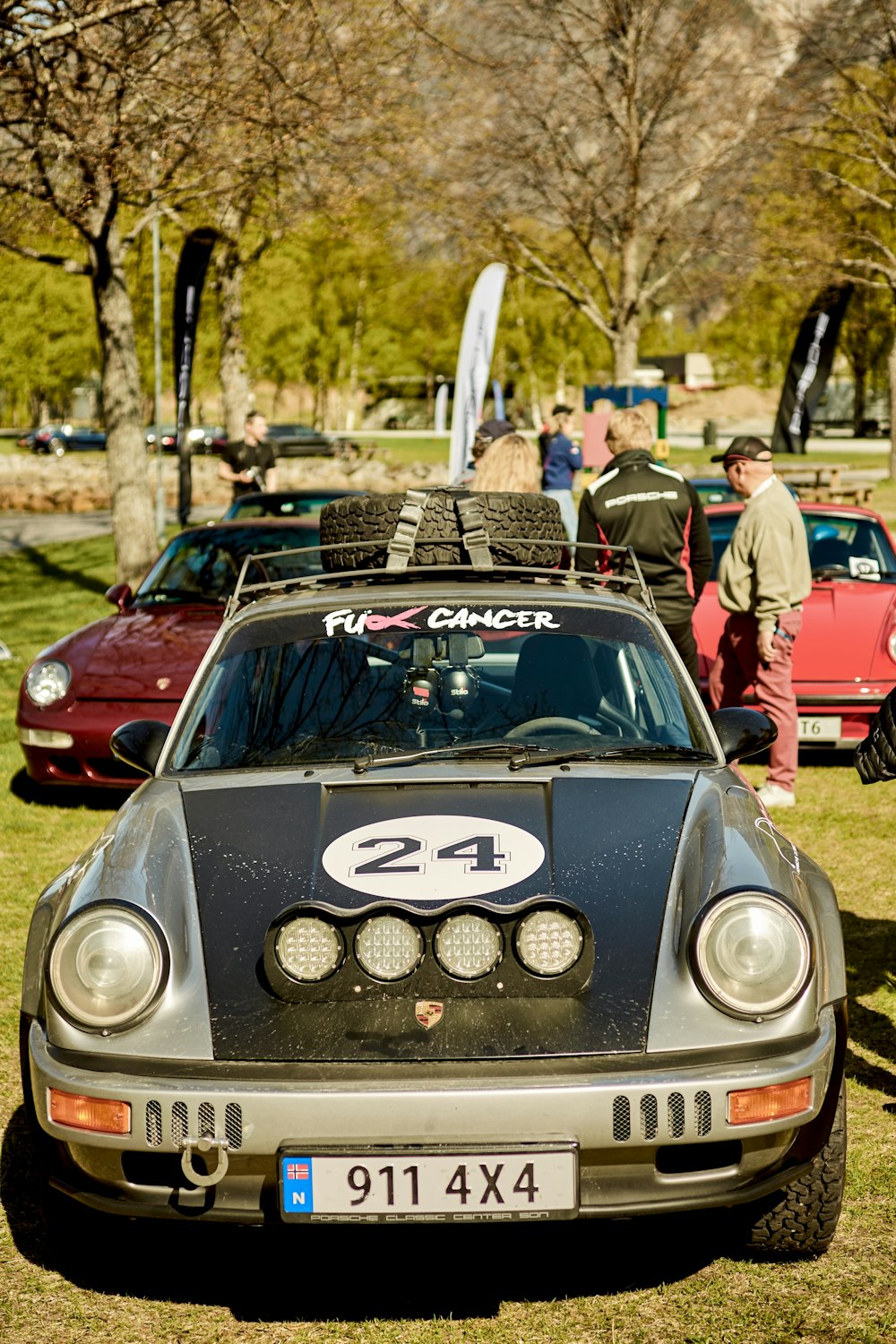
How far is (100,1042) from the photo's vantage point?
3.12m

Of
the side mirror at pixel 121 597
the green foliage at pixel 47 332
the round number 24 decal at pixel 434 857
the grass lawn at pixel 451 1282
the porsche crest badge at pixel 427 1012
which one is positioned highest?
the green foliage at pixel 47 332

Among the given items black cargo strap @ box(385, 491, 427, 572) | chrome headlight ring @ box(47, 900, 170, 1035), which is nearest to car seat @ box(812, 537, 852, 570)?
black cargo strap @ box(385, 491, 427, 572)

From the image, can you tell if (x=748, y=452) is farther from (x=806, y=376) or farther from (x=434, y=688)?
(x=806, y=376)

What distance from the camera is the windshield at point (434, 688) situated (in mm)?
4117

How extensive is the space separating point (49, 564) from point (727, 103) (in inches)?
545

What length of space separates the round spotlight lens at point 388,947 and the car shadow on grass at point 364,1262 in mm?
577

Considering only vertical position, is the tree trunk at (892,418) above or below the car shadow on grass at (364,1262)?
above

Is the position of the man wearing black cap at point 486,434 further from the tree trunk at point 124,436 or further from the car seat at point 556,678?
the tree trunk at point 124,436

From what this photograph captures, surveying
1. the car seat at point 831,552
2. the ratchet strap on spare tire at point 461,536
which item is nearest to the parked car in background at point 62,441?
the car seat at point 831,552

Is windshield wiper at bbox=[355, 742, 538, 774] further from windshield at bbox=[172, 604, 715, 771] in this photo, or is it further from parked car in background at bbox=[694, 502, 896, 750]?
parked car in background at bbox=[694, 502, 896, 750]

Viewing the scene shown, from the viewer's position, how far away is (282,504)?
11.5m

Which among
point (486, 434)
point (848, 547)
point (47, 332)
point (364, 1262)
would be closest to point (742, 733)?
point (364, 1262)

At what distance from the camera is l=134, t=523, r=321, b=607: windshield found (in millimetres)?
9125

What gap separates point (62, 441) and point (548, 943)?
6302cm
